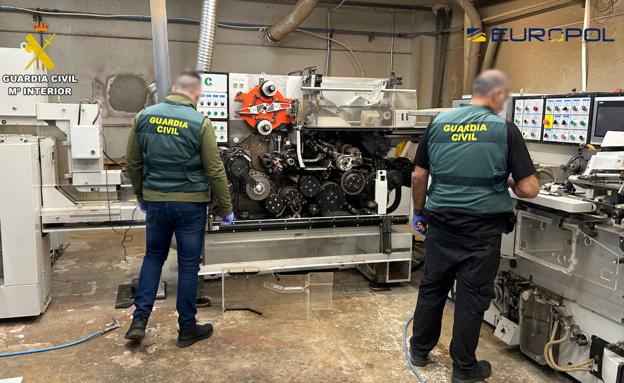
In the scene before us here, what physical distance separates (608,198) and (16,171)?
10.6 ft

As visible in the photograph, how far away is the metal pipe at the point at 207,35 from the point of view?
4516 millimetres

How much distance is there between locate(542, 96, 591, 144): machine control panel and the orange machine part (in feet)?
5.59

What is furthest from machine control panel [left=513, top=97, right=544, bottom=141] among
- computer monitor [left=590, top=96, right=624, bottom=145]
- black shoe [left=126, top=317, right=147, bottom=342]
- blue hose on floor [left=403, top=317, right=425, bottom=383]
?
black shoe [left=126, top=317, right=147, bottom=342]

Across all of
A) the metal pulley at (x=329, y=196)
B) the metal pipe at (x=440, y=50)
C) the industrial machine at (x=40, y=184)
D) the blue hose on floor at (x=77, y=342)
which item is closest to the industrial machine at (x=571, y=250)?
the metal pulley at (x=329, y=196)

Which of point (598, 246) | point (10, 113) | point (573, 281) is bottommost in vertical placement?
point (573, 281)

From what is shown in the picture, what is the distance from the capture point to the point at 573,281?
97.5 inches

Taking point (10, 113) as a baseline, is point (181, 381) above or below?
below

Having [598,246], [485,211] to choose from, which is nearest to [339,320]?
[485,211]

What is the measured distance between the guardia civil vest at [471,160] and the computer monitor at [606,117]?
2.54ft

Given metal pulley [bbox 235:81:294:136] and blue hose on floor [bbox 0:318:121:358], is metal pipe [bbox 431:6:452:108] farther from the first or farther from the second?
blue hose on floor [bbox 0:318:121:358]

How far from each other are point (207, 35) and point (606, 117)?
11.2 ft

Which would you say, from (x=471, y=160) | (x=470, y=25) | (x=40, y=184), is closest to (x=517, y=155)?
(x=471, y=160)

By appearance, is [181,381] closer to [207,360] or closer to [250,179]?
[207,360]

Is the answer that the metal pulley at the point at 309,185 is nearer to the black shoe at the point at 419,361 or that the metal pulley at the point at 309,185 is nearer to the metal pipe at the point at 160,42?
the metal pipe at the point at 160,42
